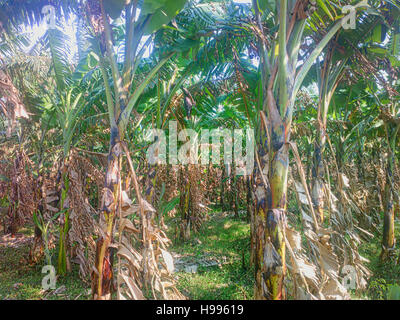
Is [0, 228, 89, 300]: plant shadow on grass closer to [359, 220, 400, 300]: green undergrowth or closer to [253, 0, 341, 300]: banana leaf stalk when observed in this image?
[253, 0, 341, 300]: banana leaf stalk

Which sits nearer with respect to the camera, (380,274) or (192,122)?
(380,274)

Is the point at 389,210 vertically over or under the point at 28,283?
over

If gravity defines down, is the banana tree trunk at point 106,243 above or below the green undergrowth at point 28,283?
above

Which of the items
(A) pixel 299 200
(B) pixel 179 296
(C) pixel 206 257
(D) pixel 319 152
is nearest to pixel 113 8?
A: (A) pixel 299 200

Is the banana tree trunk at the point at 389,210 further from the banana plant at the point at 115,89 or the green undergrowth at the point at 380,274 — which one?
the banana plant at the point at 115,89

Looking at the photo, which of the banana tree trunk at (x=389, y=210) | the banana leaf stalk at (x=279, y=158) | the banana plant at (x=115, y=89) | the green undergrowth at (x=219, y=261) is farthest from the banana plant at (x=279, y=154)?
the banana tree trunk at (x=389, y=210)

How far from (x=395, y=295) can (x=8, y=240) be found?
7.78 meters

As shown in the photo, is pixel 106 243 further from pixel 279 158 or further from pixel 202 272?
pixel 202 272

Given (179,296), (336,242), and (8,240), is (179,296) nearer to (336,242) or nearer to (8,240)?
Answer: (336,242)

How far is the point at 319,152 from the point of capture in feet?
13.0

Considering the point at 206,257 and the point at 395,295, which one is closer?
the point at 395,295

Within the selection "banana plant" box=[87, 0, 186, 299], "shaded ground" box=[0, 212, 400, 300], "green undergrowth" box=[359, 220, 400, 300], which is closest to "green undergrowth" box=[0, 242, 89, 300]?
"shaded ground" box=[0, 212, 400, 300]

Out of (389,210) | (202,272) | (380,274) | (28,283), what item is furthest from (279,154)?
(28,283)

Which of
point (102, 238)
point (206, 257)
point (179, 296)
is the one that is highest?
point (102, 238)
